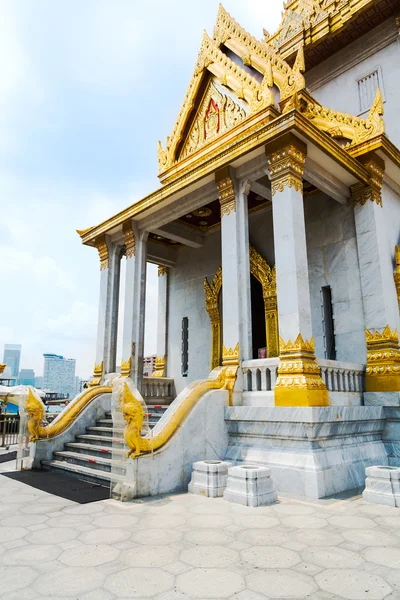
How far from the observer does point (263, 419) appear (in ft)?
21.6

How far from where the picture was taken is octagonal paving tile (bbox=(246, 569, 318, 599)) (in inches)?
117

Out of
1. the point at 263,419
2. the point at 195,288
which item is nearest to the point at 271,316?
the point at 195,288

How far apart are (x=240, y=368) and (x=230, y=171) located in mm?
3664

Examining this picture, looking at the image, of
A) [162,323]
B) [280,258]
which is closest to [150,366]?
[162,323]

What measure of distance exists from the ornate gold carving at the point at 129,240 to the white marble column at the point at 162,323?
273cm

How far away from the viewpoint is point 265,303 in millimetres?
10148

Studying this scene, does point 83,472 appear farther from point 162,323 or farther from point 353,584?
point 162,323

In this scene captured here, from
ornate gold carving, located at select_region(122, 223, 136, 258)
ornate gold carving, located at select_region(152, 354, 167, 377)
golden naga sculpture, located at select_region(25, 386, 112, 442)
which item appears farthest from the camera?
ornate gold carving, located at select_region(152, 354, 167, 377)

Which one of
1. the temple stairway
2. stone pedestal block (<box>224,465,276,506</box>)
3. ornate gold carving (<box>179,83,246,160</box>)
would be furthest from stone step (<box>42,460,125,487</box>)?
ornate gold carving (<box>179,83,246,160</box>)

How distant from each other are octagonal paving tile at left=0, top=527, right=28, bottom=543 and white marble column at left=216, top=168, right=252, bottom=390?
3.94 metres

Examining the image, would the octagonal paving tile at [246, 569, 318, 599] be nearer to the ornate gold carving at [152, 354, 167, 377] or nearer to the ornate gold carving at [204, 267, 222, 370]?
the ornate gold carving at [204, 267, 222, 370]

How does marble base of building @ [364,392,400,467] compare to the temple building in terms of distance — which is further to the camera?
marble base of building @ [364,392,400,467]

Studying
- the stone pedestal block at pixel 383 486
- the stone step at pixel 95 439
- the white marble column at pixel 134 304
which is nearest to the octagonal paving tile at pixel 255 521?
the stone pedestal block at pixel 383 486

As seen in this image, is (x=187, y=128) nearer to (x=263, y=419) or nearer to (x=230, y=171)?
(x=230, y=171)
